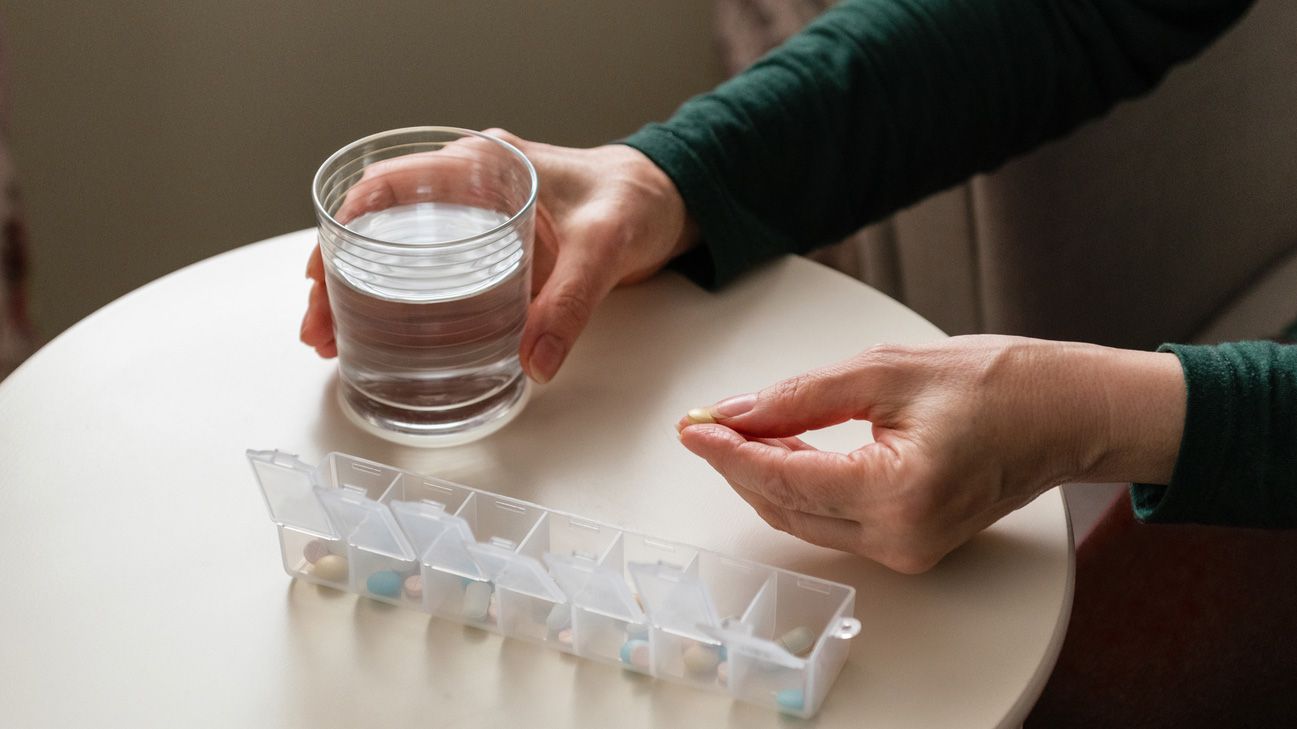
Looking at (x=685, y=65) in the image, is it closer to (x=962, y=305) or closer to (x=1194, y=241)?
(x=962, y=305)

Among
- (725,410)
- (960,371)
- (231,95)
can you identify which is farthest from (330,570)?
(231,95)

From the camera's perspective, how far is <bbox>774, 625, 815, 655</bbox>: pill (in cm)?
65

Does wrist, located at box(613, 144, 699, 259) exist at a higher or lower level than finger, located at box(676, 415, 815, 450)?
higher

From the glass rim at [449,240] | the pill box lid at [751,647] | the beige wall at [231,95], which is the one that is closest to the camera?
the pill box lid at [751,647]

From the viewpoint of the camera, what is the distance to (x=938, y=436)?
2.31 feet

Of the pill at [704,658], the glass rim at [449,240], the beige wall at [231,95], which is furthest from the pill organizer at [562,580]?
the beige wall at [231,95]

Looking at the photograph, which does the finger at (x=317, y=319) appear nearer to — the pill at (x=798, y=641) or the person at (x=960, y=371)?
the person at (x=960, y=371)

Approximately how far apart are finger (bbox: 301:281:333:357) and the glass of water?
38 mm

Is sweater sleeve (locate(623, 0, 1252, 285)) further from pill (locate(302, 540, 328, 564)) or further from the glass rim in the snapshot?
pill (locate(302, 540, 328, 564))

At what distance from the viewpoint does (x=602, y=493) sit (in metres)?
0.77

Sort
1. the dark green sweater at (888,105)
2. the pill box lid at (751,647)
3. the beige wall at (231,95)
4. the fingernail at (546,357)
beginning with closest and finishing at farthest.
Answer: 1. the pill box lid at (751,647)
2. the fingernail at (546,357)
3. the dark green sweater at (888,105)
4. the beige wall at (231,95)

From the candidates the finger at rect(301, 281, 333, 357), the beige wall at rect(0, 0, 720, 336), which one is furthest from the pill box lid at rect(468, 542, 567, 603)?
the beige wall at rect(0, 0, 720, 336)

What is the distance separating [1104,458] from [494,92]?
1.18m

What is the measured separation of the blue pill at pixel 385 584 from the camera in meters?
0.69
